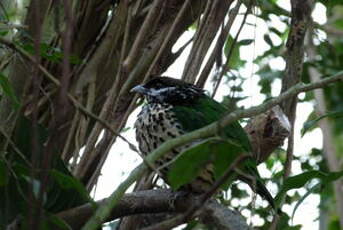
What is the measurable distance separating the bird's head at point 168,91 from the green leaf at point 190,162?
1382 millimetres

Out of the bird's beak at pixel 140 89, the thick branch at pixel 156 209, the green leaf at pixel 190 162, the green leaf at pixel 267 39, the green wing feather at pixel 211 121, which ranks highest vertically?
the green leaf at pixel 267 39

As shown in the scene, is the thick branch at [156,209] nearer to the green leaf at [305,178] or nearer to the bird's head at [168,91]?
the green leaf at [305,178]

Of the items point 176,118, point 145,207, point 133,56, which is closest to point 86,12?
point 133,56

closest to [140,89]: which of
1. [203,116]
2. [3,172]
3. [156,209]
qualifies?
[203,116]

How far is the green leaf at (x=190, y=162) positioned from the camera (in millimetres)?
1460

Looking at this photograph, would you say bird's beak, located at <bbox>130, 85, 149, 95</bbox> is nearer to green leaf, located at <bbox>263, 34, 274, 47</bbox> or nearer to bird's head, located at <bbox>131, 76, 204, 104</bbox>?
bird's head, located at <bbox>131, 76, 204, 104</bbox>

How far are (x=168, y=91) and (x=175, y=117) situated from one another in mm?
191

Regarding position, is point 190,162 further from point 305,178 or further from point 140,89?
point 140,89

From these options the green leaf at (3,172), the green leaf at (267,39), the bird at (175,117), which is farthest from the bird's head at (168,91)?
the green leaf at (3,172)

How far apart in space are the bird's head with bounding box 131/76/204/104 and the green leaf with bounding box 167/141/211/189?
54.4 inches

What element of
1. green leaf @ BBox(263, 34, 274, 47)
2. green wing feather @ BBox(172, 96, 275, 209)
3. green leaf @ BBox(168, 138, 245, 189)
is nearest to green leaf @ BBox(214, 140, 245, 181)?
green leaf @ BBox(168, 138, 245, 189)

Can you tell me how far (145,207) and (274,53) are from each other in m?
1.98

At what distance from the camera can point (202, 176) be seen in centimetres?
275

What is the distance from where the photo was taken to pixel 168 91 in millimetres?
3004
